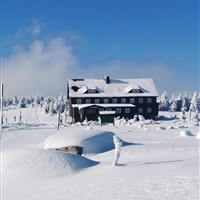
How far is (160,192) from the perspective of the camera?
30.3ft

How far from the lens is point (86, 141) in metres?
21.0

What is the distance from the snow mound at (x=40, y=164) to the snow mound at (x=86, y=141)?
682 cm

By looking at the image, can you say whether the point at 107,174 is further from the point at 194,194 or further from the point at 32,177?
the point at 194,194

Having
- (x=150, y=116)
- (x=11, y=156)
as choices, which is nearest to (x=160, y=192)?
(x=11, y=156)

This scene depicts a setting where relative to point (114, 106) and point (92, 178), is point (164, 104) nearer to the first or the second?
point (114, 106)

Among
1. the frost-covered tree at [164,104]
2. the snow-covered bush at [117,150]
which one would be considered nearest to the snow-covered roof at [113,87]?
the frost-covered tree at [164,104]

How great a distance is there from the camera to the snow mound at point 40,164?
40.8 feet

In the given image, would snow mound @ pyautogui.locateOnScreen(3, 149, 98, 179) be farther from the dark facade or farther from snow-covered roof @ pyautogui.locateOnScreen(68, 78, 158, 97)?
snow-covered roof @ pyautogui.locateOnScreen(68, 78, 158, 97)

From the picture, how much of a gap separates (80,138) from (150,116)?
51446 mm

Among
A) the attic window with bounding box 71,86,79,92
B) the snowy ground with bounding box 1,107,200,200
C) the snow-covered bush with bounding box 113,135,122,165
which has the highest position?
the attic window with bounding box 71,86,79,92

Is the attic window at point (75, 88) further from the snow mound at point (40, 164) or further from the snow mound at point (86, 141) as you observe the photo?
the snow mound at point (40, 164)

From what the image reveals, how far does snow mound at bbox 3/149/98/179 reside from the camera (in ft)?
40.8

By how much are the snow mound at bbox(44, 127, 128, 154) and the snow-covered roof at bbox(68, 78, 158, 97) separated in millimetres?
45951

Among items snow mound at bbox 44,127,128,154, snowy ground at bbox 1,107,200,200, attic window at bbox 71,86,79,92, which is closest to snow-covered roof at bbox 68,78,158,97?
attic window at bbox 71,86,79,92
